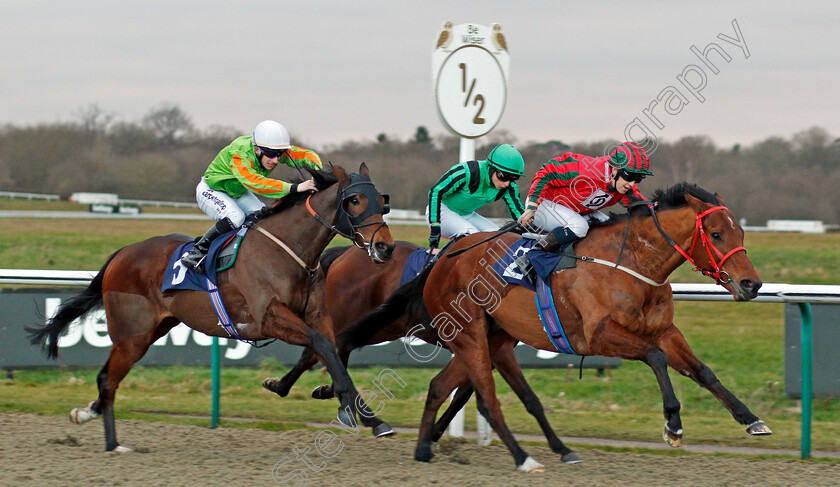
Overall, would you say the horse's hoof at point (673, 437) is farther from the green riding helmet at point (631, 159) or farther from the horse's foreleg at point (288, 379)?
the horse's foreleg at point (288, 379)

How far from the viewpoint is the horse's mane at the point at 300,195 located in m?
4.95

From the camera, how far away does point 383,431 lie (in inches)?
173

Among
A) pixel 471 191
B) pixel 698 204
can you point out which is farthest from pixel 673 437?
pixel 471 191

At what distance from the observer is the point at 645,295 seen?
455 cm

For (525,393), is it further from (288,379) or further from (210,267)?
(210,267)

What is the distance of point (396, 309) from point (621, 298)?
4.72ft

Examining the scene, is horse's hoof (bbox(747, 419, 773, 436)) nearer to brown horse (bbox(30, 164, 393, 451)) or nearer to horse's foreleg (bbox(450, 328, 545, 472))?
horse's foreleg (bbox(450, 328, 545, 472))

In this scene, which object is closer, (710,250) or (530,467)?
(710,250)

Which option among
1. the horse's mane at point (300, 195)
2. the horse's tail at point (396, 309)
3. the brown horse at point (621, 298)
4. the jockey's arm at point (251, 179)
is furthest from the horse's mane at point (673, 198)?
the jockey's arm at point (251, 179)

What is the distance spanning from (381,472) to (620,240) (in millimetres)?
1714

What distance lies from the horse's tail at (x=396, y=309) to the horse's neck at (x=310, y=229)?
632mm

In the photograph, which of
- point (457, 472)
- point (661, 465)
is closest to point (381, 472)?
point (457, 472)

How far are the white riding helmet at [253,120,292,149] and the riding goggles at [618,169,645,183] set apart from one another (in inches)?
73.9

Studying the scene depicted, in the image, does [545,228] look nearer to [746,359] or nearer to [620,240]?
[620,240]
